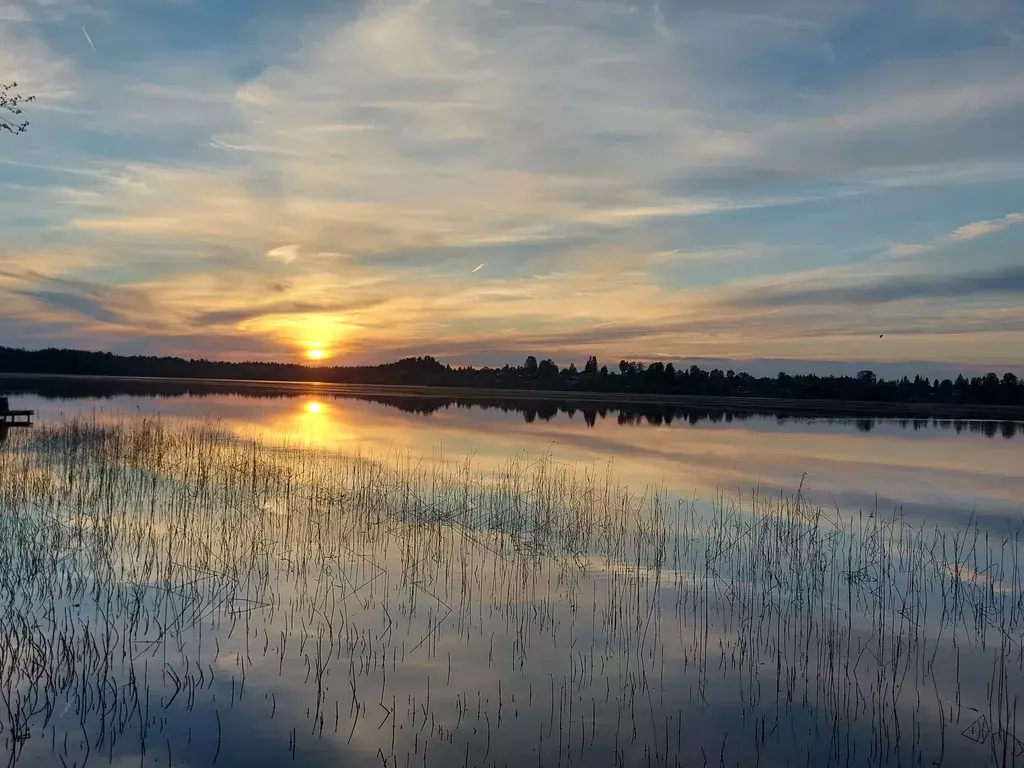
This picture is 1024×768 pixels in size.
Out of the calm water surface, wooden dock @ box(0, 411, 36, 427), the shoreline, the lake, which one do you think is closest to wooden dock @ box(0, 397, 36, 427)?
wooden dock @ box(0, 411, 36, 427)

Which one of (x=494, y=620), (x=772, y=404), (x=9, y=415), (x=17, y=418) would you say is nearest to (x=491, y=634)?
(x=494, y=620)

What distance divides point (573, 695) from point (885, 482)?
1907cm

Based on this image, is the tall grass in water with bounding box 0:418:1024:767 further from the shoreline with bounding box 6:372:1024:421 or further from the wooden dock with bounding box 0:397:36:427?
the shoreline with bounding box 6:372:1024:421

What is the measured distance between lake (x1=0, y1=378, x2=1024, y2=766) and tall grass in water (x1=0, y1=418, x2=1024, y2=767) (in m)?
0.04

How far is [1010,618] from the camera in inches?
400

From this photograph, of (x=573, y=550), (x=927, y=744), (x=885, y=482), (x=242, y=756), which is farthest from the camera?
(x=885, y=482)

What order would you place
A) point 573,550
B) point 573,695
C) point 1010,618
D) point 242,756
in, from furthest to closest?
point 573,550 < point 1010,618 < point 573,695 < point 242,756

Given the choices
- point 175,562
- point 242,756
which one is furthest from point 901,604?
point 175,562

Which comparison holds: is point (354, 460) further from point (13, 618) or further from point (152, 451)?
point (13, 618)

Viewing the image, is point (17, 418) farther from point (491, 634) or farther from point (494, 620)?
point (491, 634)

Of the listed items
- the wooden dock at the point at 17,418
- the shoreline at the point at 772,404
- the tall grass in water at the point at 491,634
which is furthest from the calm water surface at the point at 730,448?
the shoreline at the point at 772,404

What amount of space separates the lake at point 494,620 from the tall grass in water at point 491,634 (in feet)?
0.13

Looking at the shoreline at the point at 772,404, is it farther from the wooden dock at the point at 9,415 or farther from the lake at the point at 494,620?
the lake at the point at 494,620

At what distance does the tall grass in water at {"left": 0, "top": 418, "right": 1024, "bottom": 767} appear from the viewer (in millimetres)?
6613
